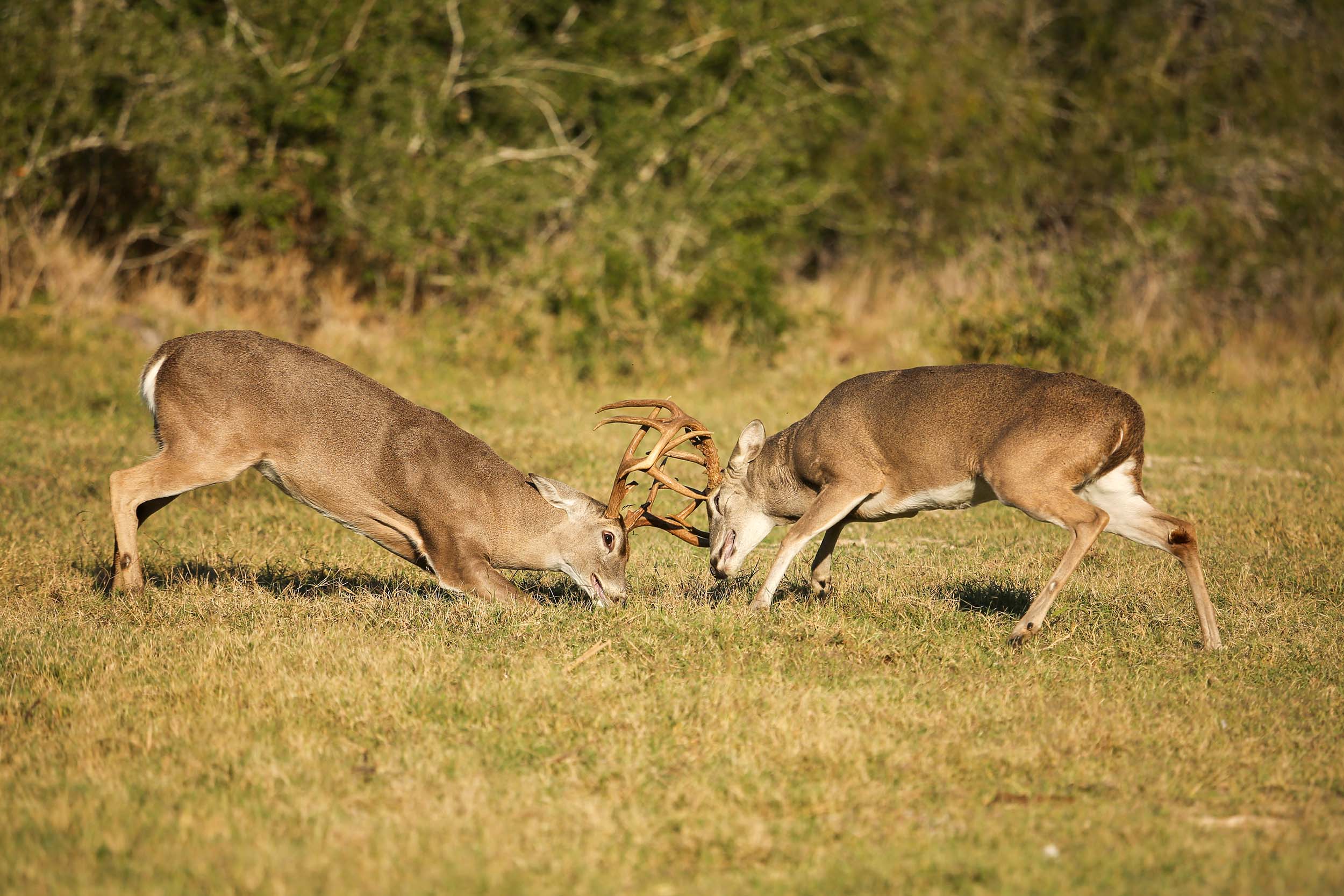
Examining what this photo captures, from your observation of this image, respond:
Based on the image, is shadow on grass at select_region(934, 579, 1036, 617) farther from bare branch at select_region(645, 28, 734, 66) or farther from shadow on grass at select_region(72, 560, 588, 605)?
bare branch at select_region(645, 28, 734, 66)

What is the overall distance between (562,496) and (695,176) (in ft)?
44.4

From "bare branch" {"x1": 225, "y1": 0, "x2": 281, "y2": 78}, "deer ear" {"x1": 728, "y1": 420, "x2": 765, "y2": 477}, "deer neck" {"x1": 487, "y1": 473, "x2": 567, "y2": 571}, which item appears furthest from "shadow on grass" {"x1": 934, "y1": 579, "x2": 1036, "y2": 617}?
"bare branch" {"x1": 225, "y1": 0, "x2": 281, "y2": 78}

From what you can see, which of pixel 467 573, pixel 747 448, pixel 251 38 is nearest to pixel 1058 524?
pixel 747 448

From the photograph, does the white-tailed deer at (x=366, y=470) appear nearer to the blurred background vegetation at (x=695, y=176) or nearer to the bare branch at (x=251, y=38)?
the blurred background vegetation at (x=695, y=176)

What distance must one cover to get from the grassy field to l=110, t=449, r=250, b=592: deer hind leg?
0.80 feet

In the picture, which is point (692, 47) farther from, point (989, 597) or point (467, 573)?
point (467, 573)

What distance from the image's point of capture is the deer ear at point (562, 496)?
306 inches

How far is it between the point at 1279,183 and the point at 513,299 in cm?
1199

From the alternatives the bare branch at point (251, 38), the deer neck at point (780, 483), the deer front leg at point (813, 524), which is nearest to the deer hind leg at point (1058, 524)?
the deer front leg at point (813, 524)

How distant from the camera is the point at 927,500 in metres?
7.50

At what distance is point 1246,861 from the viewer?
4.39 m

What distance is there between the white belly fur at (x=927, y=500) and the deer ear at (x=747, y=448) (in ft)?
2.73

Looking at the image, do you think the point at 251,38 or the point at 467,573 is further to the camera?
the point at 251,38

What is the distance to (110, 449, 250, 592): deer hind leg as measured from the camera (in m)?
7.53
